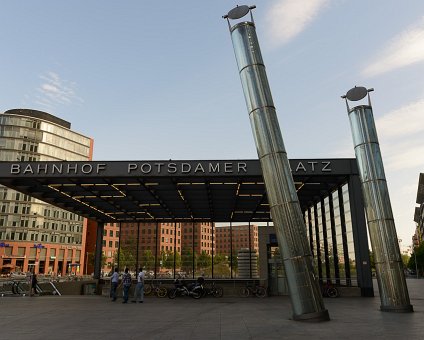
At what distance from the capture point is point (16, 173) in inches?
835

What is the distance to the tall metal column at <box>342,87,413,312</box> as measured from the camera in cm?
1418

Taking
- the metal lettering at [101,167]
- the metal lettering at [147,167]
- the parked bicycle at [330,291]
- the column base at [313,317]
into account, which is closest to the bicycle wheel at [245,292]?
the parked bicycle at [330,291]

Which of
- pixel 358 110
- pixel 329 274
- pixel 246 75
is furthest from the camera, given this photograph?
pixel 329 274

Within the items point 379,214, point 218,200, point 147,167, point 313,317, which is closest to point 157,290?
point 147,167

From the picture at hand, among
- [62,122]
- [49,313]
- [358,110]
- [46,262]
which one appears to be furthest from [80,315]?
[62,122]

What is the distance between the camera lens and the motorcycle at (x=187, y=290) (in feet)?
72.0

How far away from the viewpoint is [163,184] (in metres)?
25.0

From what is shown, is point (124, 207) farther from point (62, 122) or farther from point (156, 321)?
point (62, 122)

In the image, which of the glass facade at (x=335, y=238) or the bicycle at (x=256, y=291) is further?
the glass facade at (x=335, y=238)

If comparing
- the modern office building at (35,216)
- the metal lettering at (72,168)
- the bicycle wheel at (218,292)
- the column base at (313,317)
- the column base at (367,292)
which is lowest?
the column base at (313,317)

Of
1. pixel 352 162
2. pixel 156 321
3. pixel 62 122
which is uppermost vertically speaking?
pixel 62 122

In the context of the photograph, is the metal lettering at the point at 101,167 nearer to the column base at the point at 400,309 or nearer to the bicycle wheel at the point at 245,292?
the bicycle wheel at the point at 245,292

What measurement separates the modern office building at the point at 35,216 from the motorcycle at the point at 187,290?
237ft

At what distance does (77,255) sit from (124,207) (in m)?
78.2
